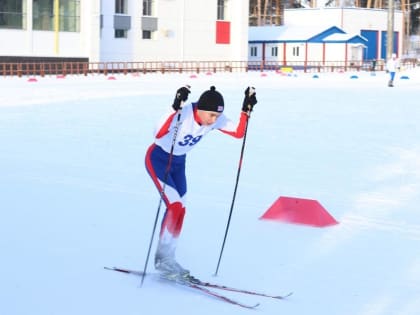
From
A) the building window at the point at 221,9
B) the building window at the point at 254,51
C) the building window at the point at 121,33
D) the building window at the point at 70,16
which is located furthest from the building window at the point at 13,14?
the building window at the point at 254,51

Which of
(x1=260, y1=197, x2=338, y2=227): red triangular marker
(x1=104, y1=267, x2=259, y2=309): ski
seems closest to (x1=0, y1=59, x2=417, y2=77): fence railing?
(x1=260, y1=197, x2=338, y2=227): red triangular marker

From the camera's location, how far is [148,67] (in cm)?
5156

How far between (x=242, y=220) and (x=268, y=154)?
15.3 feet

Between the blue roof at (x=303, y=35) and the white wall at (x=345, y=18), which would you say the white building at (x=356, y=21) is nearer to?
the white wall at (x=345, y=18)

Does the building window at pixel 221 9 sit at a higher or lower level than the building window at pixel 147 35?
higher

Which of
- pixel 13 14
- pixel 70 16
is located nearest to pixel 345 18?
pixel 70 16

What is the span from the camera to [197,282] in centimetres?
564

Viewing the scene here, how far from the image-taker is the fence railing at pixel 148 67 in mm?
42688

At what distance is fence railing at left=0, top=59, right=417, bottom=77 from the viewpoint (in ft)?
140

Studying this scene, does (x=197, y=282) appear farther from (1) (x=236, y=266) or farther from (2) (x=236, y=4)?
(2) (x=236, y=4)

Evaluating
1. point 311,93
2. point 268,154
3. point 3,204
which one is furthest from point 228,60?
point 3,204

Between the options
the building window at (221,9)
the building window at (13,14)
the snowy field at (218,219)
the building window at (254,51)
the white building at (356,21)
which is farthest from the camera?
the white building at (356,21)

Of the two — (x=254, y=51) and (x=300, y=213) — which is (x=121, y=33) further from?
(x=300, y=213)

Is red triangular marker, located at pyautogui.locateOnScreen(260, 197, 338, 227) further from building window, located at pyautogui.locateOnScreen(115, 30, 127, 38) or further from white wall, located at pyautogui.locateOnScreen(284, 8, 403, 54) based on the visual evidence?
white wall, located at pyautogui.locateOnScreen(284, 8, 403, 54)
